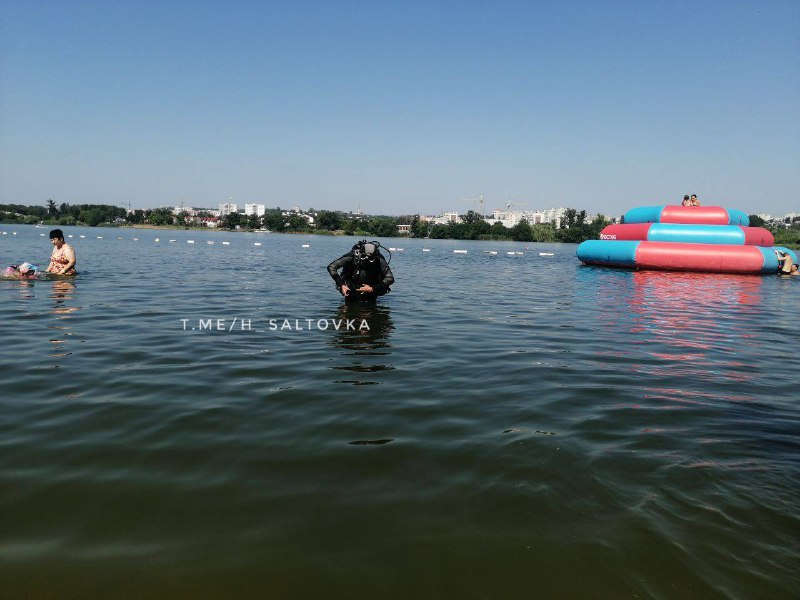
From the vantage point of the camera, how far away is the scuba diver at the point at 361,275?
10547 millimetres

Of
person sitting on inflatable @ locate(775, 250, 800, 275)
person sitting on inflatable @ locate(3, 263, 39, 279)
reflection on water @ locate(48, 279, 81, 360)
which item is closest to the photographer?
reflection on water @ locate(48, 279, 81, 360)

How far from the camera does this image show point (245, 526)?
8.99 feet

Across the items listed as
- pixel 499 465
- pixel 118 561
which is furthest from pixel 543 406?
pixel 118 561

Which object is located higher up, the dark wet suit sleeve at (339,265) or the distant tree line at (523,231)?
the distant tree line at (523,231)

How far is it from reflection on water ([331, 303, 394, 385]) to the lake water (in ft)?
0.21

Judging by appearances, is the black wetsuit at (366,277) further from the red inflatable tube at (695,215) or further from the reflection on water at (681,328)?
the red inflatable tube at (695,215)

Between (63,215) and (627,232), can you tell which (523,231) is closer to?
(627,232)

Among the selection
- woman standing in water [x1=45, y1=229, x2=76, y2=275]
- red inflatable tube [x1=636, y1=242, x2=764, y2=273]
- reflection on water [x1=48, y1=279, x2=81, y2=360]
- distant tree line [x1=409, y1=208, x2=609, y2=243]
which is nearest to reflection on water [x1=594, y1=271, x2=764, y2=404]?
red inflatable tube [x1=636, y1=242, x2=764, y2=273]

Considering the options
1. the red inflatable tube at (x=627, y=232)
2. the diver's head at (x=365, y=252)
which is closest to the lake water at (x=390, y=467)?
the diver's head at (x=365, y=252)

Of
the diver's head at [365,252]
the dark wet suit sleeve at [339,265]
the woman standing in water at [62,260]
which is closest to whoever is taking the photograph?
the diver's head at [365,252]

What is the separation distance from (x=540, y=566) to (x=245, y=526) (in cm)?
154

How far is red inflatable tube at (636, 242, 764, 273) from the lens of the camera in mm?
21828

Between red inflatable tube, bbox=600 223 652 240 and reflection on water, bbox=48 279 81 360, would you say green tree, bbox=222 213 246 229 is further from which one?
reflection on water, bbox=48 279 81 360

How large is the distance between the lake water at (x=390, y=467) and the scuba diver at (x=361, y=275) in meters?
2.83
